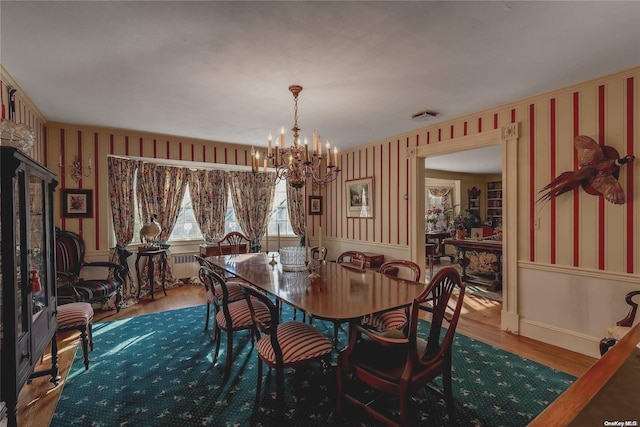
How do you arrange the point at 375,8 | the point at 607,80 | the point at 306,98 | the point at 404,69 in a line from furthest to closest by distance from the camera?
1. the point at 306,98
2. the point at 607,80
3. the point at 404,69
4. the point at 375,8

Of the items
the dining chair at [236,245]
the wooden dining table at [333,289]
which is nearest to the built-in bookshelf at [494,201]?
the dining chair at [236,245]

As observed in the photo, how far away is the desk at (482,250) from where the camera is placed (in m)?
4.75

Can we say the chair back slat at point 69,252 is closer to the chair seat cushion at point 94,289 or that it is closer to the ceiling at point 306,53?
the chair seat cushion at point 94,289

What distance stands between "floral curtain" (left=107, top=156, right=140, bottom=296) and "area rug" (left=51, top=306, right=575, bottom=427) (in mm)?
1661

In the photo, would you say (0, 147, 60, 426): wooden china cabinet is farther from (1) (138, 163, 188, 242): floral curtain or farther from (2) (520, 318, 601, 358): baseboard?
(2) (520, 318, 601, 358): baseboard

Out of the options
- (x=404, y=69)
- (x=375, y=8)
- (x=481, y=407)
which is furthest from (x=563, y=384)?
(x=375, y=8)

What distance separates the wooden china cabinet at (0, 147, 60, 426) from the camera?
1548mm

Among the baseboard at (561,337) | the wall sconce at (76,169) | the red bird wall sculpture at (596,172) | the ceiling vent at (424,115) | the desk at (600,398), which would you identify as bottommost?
the baseboard at (561,337)

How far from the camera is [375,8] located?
1747 millimetres

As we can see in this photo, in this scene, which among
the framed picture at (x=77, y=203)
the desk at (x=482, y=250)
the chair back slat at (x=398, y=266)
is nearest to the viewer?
the chair back slat at (x=398, y=266)

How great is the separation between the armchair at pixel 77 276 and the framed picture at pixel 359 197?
3.65 metres

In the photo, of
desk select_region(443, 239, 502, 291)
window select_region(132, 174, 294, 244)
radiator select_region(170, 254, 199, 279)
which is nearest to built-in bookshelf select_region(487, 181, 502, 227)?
desk select_region(443, 239, 502, 291)

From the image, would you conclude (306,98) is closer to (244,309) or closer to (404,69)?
(404,69)

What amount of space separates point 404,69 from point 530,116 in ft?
5.39
